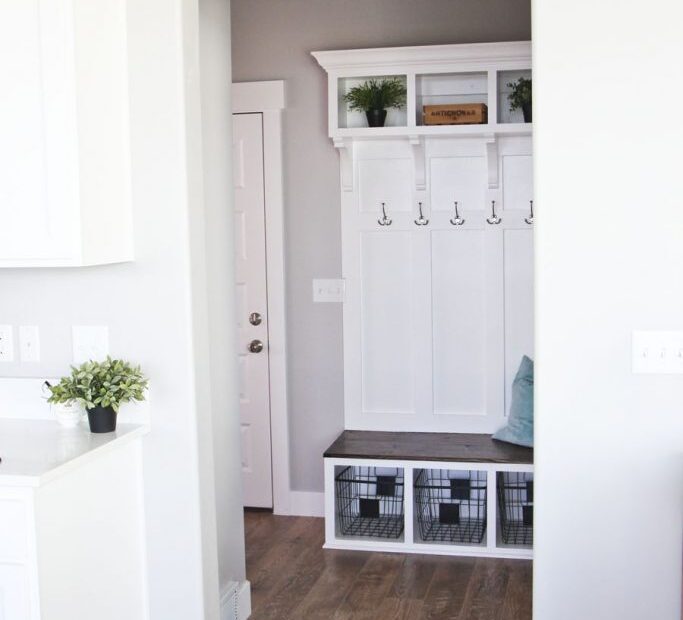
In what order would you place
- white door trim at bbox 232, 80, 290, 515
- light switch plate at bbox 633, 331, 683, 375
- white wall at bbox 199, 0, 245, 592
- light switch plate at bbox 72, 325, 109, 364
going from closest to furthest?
1. light switch plate at bbox 633, 331, 683, 375
2. light switch plate at bbox 72, 325, 109, 364
3. white wall at bbox 199, 0, 245, 592
4. white door trim at bbox 232, 80, 290, 515

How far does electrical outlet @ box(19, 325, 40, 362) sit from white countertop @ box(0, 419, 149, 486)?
0.66 ft

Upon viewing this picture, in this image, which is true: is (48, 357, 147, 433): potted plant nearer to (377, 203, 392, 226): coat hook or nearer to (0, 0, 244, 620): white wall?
(0, 0, 244, 620): white wall

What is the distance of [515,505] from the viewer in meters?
4.68

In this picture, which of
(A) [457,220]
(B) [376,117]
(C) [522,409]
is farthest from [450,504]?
(B) [376,117]

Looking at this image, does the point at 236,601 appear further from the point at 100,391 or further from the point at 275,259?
A: the point at 275,259

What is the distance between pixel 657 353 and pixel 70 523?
1570 millimetres

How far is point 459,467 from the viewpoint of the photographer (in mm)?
4449

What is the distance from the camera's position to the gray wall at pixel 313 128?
4.68m

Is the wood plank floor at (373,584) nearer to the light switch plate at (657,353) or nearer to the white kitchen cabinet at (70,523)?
the white kitchen cabinet at (70,523)

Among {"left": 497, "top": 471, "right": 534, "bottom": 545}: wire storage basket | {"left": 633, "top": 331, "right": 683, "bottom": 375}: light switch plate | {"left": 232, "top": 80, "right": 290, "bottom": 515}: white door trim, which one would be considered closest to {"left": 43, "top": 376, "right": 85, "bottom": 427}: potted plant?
{"left": 633, "top": 331, "right": 683, "bottom": 375}: light switch plate

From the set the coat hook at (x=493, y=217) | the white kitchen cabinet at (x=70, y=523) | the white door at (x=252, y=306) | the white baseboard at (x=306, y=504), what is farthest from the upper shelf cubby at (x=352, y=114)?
the white kitchen cabinet at (x=70, y=523)

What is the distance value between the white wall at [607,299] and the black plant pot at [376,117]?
6.81ft

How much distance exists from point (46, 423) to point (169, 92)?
1.04 m

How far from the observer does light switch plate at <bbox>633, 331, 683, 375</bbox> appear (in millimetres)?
2568
